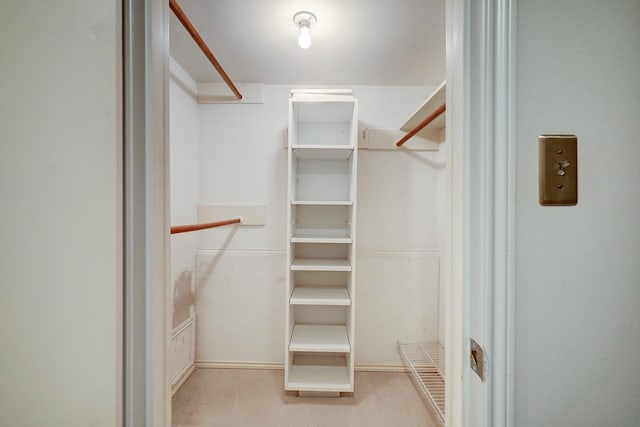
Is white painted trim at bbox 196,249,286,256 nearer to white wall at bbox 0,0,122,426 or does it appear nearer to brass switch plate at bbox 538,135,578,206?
white wall at bbox 0,0,122,426

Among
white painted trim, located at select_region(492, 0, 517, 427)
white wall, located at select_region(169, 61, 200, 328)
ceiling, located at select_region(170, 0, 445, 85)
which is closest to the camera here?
white painted trim, located at select_region(492, 0, 517, 427)

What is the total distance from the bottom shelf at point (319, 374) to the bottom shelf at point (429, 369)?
1.36 ft

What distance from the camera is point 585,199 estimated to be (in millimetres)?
428

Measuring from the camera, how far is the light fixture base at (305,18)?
1.23m

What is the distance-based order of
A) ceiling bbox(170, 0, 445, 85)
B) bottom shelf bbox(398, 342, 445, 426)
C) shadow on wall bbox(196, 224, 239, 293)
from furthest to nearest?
shadow on wall bbox(196, 224, 239, 293), bottom shelf bbox(398, 342, 445, 426), ceiling bbox(170, 0, 445, 85)

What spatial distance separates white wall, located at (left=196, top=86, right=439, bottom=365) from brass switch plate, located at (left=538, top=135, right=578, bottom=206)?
62.8 inches

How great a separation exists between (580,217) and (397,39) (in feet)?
4.49

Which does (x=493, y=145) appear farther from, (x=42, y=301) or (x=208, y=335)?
(x=208, y=335)

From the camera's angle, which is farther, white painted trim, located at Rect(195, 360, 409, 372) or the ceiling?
white painted trim, located at Rect(195, 360, 409, 372)

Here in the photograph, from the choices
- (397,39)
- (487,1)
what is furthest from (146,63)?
(397,39)

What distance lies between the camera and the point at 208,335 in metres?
1.98

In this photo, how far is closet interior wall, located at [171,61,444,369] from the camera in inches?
78.0

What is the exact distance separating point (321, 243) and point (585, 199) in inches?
62.8

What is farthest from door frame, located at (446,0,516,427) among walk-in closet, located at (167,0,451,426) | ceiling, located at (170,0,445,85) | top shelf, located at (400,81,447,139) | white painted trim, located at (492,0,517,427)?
walk-in closet, located at (167,0,451,426)
